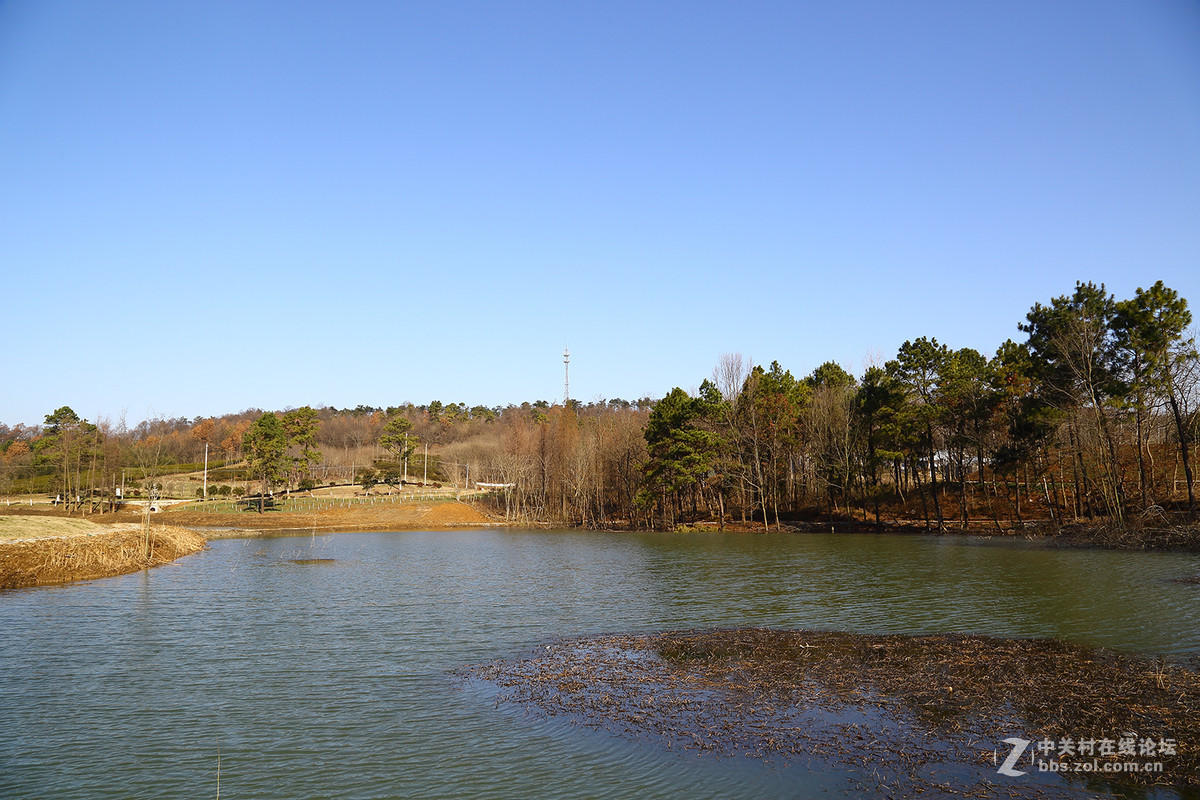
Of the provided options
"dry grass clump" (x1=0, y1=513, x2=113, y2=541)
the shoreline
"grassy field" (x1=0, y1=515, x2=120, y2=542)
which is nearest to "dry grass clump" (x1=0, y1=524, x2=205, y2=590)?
"grassy field" (x1=0, y1=515, x2=120, y2=542)

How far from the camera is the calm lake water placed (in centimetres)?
942

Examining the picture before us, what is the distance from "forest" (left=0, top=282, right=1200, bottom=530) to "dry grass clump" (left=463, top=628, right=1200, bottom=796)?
33487 mm

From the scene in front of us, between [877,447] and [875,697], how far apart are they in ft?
170

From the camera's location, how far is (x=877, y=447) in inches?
2343

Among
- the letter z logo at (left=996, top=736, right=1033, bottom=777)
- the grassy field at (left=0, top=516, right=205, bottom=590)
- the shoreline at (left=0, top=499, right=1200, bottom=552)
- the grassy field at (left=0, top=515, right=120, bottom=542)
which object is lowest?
the shoreline at (left=0, top=499, right=1200, bottom=552)

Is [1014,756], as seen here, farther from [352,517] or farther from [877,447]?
[352,517]

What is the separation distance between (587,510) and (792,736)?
73.9 m

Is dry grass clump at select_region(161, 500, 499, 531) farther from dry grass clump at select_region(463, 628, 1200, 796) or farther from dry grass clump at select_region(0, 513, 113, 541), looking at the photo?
dry grass clump at select_region(463, 628, 1200, 796)

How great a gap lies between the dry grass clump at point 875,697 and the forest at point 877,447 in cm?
3349

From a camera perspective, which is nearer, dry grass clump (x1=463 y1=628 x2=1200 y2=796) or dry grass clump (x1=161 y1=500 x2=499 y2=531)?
dry grass clump (x1=463 y1=628 x2=1200 y2=796)

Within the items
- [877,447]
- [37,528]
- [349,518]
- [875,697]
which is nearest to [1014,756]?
[875,697]

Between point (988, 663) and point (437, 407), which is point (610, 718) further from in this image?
point (437, 407)

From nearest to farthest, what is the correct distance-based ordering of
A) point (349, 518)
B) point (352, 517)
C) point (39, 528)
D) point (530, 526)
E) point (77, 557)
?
point (77, 557), point (39, 528), point (349, 518), point (352, 517), point (530, 526)

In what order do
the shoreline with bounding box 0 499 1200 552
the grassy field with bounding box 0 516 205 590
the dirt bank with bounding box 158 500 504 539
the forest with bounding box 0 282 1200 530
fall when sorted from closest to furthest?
the grassy field with bounding box 0 516 205 590
the shoreline with bounding box 0 499 1200 552
the forest with bounding box 0 282 1200 530
the dirt bank with bounding box 158 500 504 539
